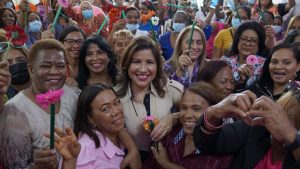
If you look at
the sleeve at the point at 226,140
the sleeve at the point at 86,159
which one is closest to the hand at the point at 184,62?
the sleeve at the point at 86,159

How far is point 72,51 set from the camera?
3.43 meters

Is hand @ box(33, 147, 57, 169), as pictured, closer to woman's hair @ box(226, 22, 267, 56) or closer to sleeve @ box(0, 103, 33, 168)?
sleeve @ box(0, 103, 33, 168)

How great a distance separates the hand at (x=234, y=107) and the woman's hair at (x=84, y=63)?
5.35 ft

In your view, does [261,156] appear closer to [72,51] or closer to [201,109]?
[201,109]

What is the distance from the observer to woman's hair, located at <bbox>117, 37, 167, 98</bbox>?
274 centimetres

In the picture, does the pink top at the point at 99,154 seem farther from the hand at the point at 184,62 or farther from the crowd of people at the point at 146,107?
the hand at the point at 184,62

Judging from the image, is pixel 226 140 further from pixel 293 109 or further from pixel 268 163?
pixel 293 109

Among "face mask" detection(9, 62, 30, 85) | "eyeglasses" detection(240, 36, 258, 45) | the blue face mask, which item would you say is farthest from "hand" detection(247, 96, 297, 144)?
the blue face mask

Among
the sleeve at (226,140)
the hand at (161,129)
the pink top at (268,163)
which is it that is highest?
the sleeve at (226,140)

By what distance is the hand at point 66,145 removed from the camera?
1755 mm

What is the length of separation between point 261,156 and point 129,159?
94 cm

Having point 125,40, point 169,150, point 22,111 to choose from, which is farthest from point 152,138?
point 125,40

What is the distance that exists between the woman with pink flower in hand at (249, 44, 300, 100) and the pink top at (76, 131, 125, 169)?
137 centimetres

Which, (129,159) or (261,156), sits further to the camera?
(129,159)
